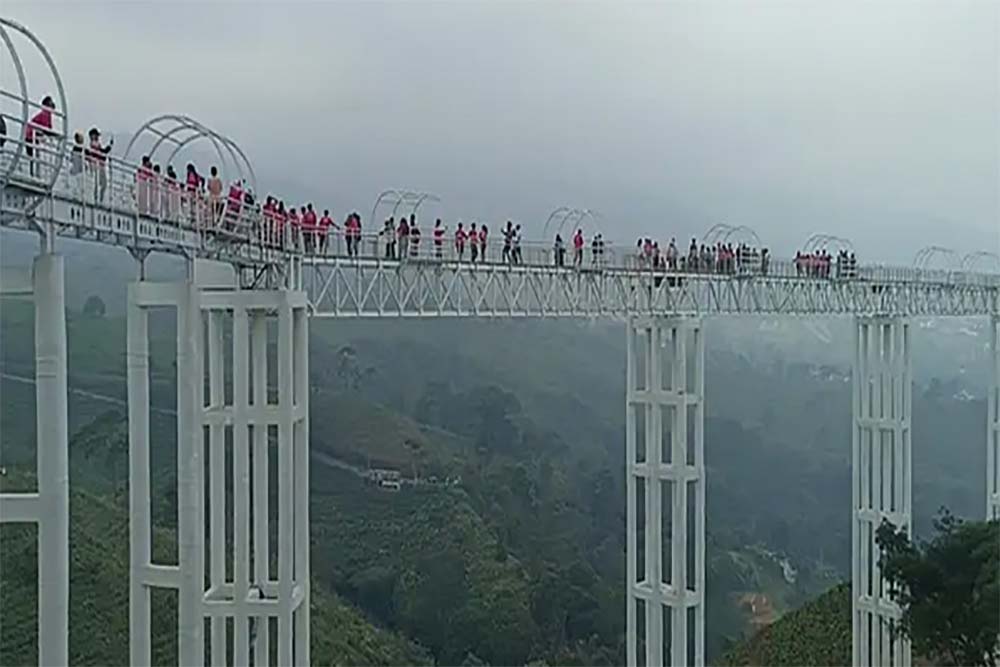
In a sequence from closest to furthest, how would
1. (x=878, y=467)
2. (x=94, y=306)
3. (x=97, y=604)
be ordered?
1. (x=878, y=467)
2. (x=97, y=604)
3. (x=94, y=306)

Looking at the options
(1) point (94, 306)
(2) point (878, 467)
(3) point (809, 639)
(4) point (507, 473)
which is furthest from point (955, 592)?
(1) point (94, 306)

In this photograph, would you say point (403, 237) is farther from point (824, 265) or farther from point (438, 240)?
point (824, 265)

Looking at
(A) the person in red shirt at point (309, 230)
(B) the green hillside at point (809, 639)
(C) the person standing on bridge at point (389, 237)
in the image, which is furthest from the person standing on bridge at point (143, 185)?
(B) the green hillside at point (809, 639)

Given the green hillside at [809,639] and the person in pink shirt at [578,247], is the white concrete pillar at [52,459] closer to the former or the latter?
the person in pink shirt at [578,247]

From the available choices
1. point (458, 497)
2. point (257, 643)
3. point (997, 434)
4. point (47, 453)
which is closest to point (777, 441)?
point (458, 497)

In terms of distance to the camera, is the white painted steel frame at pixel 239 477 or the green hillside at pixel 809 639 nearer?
the white painted steel frame at pixel 239 477

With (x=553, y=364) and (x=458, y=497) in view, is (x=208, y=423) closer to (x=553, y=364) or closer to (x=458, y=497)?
(x=458, y=497)
